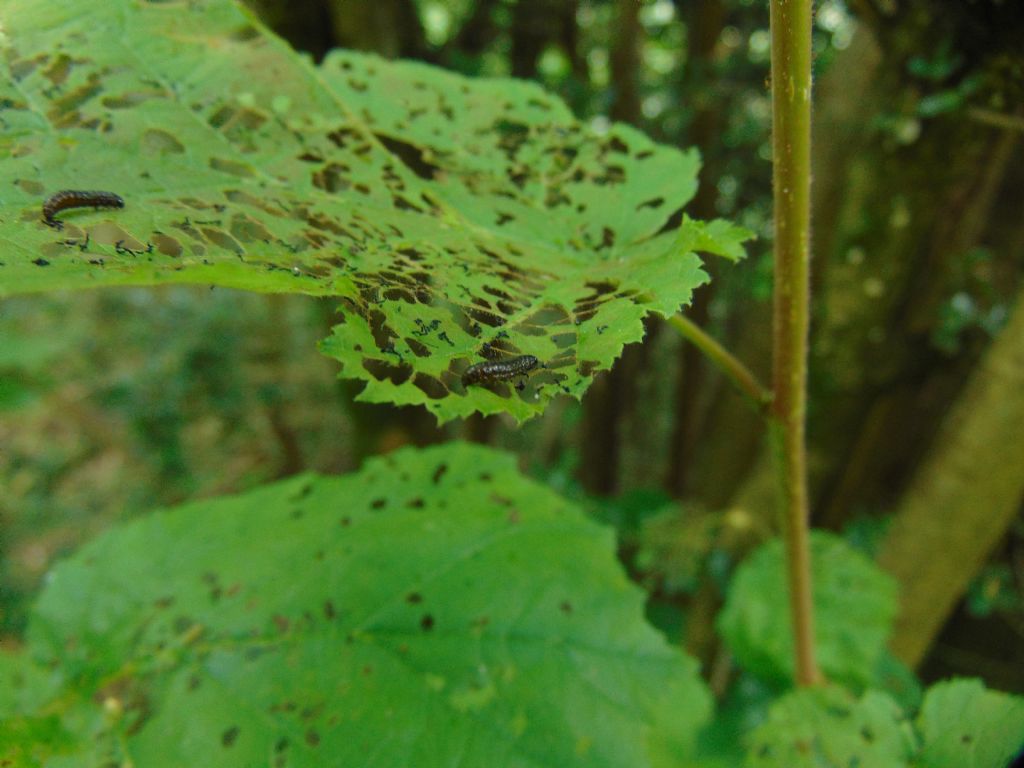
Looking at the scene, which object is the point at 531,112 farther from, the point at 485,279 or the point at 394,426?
the point at 394,426

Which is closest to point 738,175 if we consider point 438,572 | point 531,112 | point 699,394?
point 699,394

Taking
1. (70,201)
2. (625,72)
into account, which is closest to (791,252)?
(70,201)

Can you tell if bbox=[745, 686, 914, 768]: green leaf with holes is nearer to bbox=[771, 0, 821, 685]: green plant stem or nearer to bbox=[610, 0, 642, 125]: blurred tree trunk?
bbox=[771, 0, 821, 685]: green plant stem

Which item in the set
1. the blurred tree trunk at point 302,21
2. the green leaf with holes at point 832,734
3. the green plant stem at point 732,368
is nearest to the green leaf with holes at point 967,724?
the green leaf with holes at point 832,734

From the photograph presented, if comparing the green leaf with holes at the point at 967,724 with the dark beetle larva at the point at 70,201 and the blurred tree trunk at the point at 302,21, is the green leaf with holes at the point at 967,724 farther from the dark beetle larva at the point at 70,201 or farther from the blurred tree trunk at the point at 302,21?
the blurred tree trunk at the point at 302,21

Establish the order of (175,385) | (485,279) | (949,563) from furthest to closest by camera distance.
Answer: (175,385)
(949,563)
(485,279)

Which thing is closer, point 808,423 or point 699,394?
point 808,423
